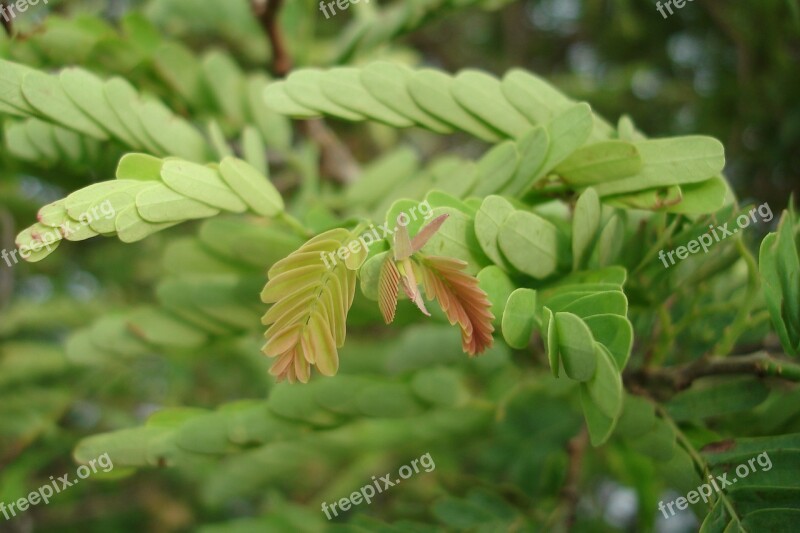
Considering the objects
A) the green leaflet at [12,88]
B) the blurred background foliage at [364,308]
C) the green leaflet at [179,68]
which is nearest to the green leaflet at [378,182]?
the blurred background foliage at [364,308]

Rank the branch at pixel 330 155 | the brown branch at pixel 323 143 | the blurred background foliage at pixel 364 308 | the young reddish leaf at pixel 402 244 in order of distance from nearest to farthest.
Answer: the young reddish leaf at pixel 402 244 → the blurred background foliage at pixel 364 308 → the brown branch at pixel 323 143 → the branch at pixel 330 155

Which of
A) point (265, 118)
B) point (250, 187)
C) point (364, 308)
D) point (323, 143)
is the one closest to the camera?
point (250, 187)

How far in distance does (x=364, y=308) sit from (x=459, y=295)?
0.19 metres

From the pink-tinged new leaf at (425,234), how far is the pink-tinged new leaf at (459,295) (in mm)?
13

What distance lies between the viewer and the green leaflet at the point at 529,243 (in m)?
0.44

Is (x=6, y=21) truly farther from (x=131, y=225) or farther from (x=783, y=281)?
(x=783, y=281)

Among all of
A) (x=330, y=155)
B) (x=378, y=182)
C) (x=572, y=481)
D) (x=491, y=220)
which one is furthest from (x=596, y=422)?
(x=330, y=155)

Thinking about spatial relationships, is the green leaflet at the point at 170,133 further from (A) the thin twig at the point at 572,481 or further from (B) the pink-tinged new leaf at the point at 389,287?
(A) the thin twig at the point at 572,481

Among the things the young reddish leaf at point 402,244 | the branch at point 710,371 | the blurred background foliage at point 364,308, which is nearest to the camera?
the young reddish leaf at point 402,244

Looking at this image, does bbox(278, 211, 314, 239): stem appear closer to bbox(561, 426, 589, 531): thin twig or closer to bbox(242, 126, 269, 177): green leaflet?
bbox(242, 126, 269, 177): green leaflet

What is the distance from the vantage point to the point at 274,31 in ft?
2.68

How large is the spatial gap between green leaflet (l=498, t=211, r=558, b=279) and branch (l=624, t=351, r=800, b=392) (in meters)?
0.15

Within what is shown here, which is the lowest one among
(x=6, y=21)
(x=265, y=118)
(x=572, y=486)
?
(x=572, y=486)

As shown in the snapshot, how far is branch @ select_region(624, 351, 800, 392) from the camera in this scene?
48 centimetres
